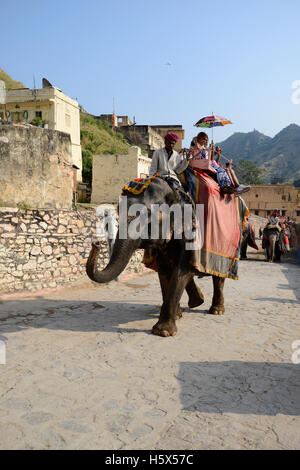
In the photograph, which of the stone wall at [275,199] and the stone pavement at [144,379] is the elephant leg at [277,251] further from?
the stone wall at [275,199]

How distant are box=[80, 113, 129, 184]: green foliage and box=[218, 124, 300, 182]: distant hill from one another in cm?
7044

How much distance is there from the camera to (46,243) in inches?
349

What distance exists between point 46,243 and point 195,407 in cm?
633

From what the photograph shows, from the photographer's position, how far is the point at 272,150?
143500 millimetres

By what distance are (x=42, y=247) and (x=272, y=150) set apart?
148m

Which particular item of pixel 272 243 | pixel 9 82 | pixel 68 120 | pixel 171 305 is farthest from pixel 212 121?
pixel 9 82

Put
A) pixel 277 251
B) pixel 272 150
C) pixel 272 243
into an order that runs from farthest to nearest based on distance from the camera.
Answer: pixel 272 150, pixel 277 251, pixel 272 243

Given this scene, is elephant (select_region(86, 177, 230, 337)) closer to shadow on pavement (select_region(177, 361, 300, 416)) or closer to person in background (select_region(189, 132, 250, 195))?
person in background (select_region(189, 132, 250, 195))

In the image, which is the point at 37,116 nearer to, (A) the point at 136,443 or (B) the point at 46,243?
(B) the point at 46,243

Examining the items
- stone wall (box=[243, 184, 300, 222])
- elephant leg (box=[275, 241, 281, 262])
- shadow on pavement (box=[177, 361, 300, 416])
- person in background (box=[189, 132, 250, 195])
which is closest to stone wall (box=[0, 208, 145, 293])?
person in background (box=[189, 132, 250, 195])

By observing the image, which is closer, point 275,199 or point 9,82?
point 275,199

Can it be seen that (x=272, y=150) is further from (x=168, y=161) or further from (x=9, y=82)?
(x=168, y=161)
